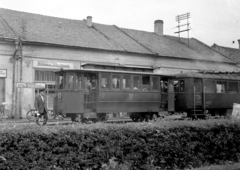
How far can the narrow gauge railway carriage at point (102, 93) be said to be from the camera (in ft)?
45.5

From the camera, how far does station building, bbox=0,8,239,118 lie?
66.5 feet

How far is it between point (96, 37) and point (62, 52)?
4773 millimetres

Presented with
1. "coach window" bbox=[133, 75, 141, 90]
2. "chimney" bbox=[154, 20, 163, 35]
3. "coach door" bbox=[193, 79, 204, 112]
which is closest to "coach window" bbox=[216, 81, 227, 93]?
"coach door" bbox=[193, 79, 204, 112]

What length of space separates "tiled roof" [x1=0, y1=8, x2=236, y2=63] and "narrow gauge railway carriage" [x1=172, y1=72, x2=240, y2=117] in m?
8.08

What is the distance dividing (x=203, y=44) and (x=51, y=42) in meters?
23.9

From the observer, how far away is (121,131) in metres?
5.89

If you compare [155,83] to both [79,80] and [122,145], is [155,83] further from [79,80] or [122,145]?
[122,145]

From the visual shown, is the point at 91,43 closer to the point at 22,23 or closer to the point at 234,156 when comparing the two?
the point at 22,23

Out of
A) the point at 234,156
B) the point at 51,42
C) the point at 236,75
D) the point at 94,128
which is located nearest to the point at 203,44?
the point at 236,75

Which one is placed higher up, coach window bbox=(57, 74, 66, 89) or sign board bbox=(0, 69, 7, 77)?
sign board bbox=(0, 69, 7, 77)

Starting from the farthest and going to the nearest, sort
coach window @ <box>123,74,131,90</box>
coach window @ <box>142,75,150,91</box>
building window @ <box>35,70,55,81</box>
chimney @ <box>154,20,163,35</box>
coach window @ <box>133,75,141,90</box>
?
chimney @ <box>154,20,163,35</box>, building window @ <box>35,70,55,81</box>, coach window @ <box>142,75,150,91</box>, coach window @ <box>133,75,141,90</box>, coach window @ <box>123,74,131,90</box>

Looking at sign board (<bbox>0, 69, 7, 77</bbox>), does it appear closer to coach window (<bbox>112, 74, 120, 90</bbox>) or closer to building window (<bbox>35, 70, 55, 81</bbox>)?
building window (<bbox>35, 70, 55, 81</bbox>)

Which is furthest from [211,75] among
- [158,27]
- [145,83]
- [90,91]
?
[158,27]

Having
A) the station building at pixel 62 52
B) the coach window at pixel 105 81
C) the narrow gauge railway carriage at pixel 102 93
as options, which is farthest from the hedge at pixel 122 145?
the station building at pixel 62 52
